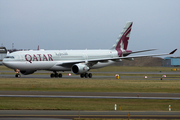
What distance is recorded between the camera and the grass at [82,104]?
21.0 m

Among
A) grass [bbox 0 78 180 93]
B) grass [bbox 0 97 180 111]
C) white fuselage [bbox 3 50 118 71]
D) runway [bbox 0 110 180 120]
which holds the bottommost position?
runway [bbox 0 110 180 120]

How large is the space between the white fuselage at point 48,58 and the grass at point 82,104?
72.9 feet

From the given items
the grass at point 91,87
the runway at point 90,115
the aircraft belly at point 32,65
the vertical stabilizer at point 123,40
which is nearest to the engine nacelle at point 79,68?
the aircraft belly at point 32,65

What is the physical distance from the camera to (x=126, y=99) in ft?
83.5

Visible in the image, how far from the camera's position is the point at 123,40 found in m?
61.1

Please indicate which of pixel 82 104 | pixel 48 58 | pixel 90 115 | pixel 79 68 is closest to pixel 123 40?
pixel 79 68

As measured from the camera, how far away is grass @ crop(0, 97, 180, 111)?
68.8 ft

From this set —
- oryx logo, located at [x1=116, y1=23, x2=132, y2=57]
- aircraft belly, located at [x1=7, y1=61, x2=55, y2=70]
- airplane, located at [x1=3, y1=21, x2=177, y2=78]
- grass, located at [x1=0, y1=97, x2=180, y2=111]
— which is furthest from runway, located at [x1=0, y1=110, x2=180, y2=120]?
oryx logo, located at [x1=116, y1=23, x2=132, y2=57]

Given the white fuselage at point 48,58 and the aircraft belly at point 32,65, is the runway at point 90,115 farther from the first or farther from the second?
the white fuselage at point 48,58

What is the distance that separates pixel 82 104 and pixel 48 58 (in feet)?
91.6

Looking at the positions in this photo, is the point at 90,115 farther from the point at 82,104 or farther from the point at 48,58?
the point at 48,58

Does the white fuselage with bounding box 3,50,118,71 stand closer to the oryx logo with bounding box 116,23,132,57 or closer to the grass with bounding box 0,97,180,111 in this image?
the oryx logo with bounding box 116,23,132,57

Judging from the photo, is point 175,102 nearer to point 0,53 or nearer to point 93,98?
point 93,98

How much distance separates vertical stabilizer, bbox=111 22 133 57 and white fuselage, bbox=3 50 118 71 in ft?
13.4
